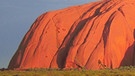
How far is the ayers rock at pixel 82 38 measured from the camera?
89312mm

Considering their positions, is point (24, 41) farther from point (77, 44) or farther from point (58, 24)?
point (77, 44)

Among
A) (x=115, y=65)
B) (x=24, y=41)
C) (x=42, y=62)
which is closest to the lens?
(x=115, y=65)

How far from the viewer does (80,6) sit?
104250 millimetres

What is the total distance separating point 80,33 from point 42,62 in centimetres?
916

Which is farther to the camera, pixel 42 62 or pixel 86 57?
pixel 42 62

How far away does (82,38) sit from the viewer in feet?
305

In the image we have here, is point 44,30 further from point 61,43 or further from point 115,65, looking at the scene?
point 115,65

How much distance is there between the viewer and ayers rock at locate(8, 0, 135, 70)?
89312 mm

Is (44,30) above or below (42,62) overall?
above

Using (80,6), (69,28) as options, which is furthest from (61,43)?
(80,6)

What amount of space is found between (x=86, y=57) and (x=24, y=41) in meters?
18.4

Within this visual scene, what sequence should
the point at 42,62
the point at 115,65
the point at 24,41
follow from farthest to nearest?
the point at 24,41 < the point at 42,62 < the point at 115,65

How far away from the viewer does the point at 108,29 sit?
3590 inches

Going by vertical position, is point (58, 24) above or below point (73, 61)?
above
